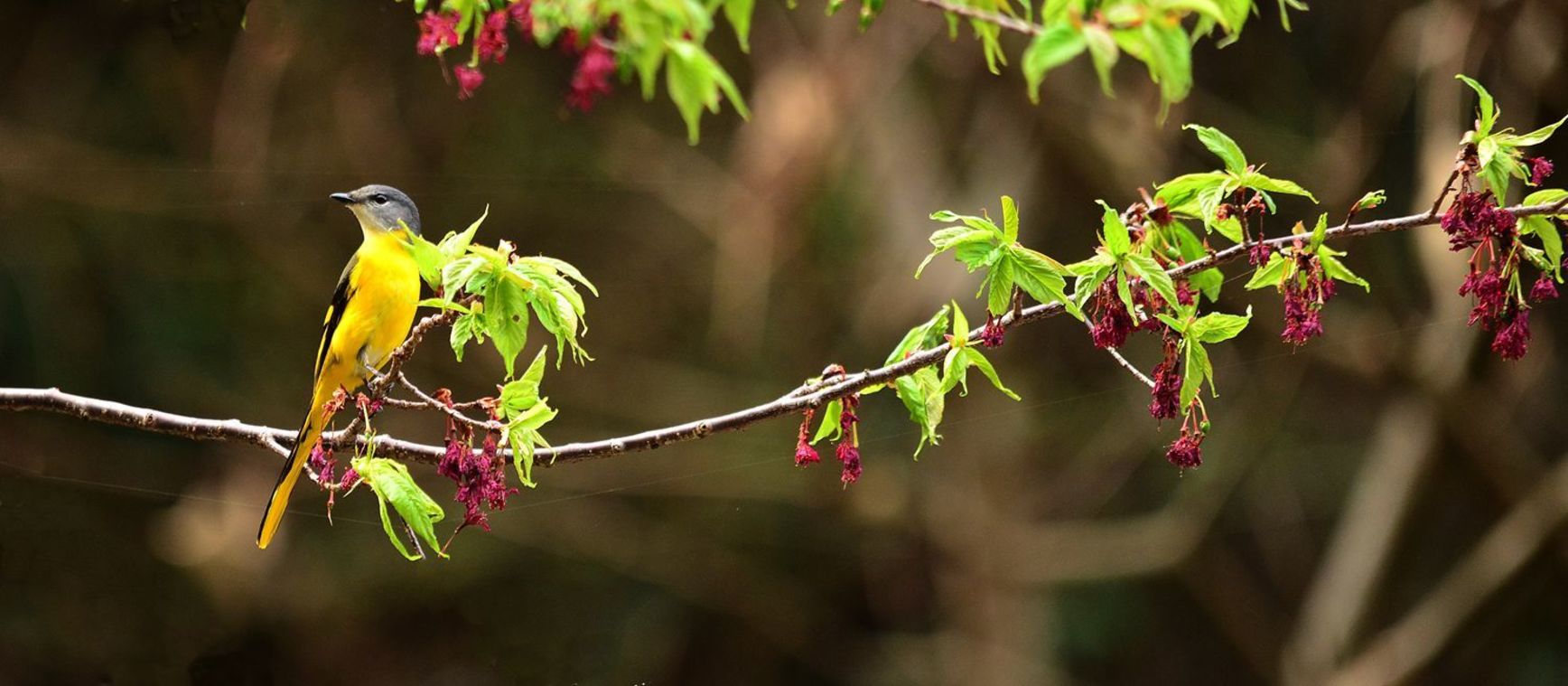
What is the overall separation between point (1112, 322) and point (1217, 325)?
0.41ft

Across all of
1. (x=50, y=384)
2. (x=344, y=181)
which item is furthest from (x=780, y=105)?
(x=50, y=384)

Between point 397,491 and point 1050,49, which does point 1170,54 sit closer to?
point 1050,49

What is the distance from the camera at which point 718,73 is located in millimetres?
646

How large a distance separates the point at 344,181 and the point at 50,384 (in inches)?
25.1

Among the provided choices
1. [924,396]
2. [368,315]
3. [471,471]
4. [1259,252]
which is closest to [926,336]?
[924,396]

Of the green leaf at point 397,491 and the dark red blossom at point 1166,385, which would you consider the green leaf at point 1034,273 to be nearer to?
the dark red blossom at point 1166,385

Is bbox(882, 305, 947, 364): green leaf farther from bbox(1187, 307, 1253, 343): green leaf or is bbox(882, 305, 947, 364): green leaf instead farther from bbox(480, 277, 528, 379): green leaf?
bbox(480, 277, 528, 379): green leaf

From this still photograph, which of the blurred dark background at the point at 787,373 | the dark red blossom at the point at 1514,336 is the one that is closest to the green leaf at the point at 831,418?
the dark red blossom at the point at 1514,336

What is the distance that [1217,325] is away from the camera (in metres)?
1.06

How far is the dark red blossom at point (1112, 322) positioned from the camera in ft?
3.22

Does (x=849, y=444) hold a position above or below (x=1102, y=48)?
below

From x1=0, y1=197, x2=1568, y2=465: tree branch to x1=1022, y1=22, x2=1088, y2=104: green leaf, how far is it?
38 centimetres

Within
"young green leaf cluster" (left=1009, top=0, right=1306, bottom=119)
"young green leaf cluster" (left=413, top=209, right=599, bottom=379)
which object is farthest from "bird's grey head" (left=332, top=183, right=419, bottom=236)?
"young green leaf cluster" (left=1009, top=0, right=1306, bottom=119)

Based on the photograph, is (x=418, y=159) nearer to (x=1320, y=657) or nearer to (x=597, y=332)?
(x=597, y=332)
